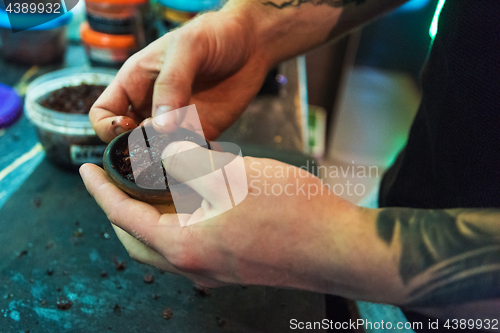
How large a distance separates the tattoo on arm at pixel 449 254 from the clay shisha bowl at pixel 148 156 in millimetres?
331

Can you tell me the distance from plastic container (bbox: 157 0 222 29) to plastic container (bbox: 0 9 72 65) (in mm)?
342

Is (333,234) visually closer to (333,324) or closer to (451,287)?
(451,287)

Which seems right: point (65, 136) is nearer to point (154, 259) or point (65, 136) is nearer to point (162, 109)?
point (162, 109)

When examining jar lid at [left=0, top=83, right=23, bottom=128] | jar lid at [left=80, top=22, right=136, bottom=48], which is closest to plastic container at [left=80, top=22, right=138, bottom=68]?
jar lid at [left=80, top=22, right=136, bottom=48]

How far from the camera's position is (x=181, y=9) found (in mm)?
1264

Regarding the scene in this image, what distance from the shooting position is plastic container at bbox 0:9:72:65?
1.20m

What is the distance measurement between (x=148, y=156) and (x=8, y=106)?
2.10 feet

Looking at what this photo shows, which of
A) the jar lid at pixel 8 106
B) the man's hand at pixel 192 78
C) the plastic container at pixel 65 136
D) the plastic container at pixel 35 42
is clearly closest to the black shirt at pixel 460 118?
the man's hand at pixel 192 78

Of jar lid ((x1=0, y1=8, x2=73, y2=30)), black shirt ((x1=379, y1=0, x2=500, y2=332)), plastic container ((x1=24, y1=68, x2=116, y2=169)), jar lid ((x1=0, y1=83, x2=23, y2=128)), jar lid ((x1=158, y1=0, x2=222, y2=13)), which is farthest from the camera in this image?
jar lid ((x1=158, y1=0, x2=222, y2=13))

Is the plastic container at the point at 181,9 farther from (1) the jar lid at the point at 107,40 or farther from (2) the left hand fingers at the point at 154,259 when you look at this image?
(2) the left hand fingers at the point at 154,259

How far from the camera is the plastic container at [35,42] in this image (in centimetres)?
120

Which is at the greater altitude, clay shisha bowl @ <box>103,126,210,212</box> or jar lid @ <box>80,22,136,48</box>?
jar lid @ <box>80,22,136,48</box>

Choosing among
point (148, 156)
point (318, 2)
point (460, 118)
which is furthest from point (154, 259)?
point (318, 2)

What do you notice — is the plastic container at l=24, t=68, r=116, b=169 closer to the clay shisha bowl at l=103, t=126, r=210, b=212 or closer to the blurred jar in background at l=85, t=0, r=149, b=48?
the clay shisha bowl at l=103, t=126, r=210, b=212
